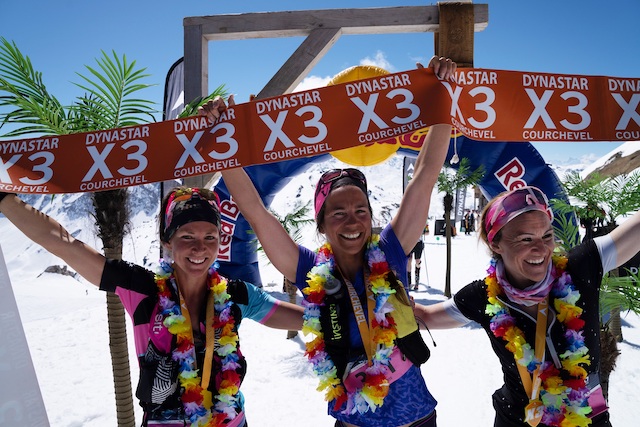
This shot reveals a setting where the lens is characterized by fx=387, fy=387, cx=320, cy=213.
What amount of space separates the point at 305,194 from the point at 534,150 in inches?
2886

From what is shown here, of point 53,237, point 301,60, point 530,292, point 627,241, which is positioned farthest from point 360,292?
point 301,60

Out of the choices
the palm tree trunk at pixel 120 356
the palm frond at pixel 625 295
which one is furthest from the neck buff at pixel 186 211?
the palm frond at pixel 625 295

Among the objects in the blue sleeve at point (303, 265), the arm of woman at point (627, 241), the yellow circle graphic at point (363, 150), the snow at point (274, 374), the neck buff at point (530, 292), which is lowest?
the snow at point (274, 374)

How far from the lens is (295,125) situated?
2094 mm

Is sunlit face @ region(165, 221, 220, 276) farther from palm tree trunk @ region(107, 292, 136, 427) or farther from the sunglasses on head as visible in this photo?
palm tree trunk @ region(107, 292, 136, 427)

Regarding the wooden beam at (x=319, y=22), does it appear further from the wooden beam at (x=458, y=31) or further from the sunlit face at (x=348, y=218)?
the sunlit face at (x=348, y=218)

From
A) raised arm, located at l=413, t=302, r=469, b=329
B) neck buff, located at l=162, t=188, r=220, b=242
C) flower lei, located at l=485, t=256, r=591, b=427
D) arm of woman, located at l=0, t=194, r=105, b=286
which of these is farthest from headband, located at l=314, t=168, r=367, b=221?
arm of woman, located at l=0, t=194, r=105, b=286

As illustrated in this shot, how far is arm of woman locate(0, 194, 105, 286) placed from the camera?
1754mm

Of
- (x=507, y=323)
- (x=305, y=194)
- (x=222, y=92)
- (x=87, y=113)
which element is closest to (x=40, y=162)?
(x=87, y=113)

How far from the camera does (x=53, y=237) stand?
176 centimetres

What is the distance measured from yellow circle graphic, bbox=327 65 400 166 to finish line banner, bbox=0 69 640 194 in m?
3.07

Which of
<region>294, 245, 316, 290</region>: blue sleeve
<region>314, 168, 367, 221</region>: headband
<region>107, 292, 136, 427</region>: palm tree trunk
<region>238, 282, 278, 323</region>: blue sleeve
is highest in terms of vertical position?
<region>314, 168, 367, 221</region>: headband

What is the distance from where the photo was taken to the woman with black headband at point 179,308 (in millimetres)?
1735

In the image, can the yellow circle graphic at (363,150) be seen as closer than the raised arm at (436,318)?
No
